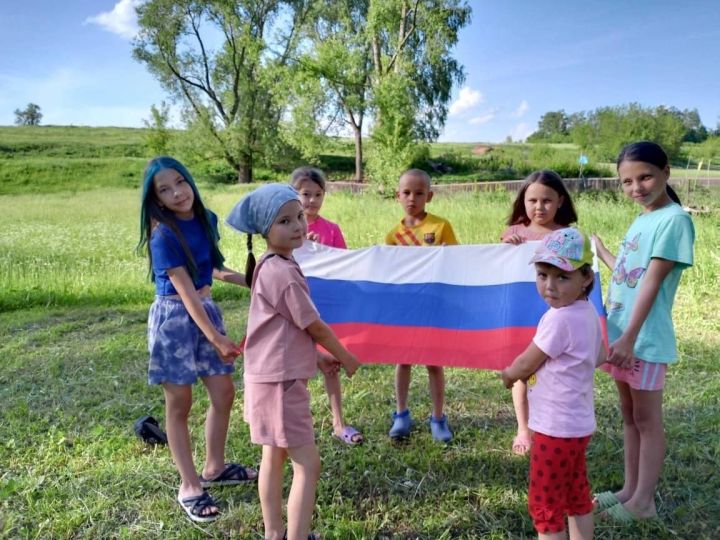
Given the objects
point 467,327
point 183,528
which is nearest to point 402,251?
point 467,327

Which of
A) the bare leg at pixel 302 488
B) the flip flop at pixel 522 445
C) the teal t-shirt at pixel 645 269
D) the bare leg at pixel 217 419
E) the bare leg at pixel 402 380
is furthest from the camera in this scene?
the bare leg at pixel 402 380

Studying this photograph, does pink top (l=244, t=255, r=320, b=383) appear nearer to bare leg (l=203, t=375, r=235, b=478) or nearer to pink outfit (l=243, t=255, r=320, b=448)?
pink outfit (l=243, t=255, r=320, b=448)

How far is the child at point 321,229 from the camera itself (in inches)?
141

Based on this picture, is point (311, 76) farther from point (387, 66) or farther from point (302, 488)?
point (302, 488)

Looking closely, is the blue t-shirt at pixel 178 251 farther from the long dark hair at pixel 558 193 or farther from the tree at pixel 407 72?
the tree at pixel 407 72

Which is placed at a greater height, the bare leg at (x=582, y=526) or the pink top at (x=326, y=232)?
the pink top at (x=326, y=232)

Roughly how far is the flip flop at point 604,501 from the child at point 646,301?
5 centimetres

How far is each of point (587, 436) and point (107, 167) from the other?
1643 inches

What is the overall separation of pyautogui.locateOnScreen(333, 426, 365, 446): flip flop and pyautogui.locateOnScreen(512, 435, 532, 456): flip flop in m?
0.97

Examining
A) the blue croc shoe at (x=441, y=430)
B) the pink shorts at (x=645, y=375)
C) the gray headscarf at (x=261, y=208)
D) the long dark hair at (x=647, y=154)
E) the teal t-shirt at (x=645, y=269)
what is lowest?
the blue croc shoe at (x=441, y=430)

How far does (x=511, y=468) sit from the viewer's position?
3293mm

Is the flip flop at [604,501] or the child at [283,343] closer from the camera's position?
the child at [283,343]

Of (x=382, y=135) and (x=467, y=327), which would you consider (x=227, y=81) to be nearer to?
(x=382, y=135)

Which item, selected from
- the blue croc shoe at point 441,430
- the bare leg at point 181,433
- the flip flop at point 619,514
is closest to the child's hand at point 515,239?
the blue croc shoe at point 441,430
